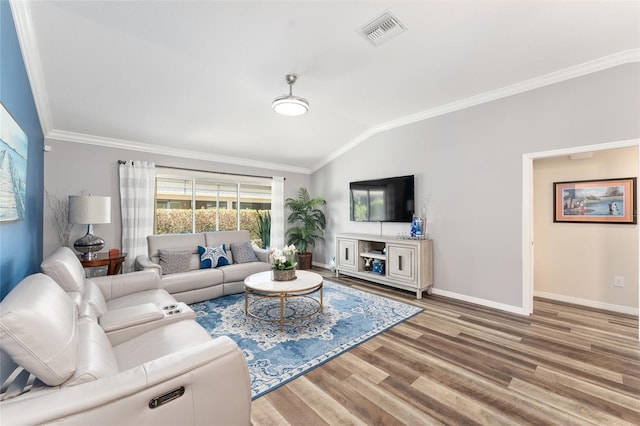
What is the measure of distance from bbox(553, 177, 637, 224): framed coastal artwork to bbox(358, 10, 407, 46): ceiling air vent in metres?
3.16

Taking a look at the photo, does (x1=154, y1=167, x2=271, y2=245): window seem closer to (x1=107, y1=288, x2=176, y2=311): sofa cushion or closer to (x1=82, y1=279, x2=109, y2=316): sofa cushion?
(x1=107, y1=288, x2=176, y2=311): sofa cushion

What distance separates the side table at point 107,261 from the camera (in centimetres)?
321

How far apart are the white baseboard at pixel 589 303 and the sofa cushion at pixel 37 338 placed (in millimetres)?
5014

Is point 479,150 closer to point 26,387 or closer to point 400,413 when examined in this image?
point 400,413

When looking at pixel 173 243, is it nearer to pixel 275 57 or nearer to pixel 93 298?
pixel 93 298

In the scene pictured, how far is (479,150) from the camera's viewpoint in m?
3.55

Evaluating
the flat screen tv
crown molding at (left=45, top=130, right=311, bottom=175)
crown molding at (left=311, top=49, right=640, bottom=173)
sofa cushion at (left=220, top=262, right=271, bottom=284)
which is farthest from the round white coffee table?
crown molding at (left=311, top=49, right=640, bottom=173)

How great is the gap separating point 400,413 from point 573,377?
1442mm

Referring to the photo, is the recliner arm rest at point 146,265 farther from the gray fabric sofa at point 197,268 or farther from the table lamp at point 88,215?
the table lamp at point 88,215

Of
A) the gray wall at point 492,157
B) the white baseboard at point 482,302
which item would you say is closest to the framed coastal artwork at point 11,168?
the gray wall at point 492,157

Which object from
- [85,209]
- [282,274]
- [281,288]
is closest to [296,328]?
[281,288]

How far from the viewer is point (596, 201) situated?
3.39m

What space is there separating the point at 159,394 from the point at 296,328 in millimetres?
1894

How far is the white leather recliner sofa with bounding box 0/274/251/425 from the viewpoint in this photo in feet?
3.00
